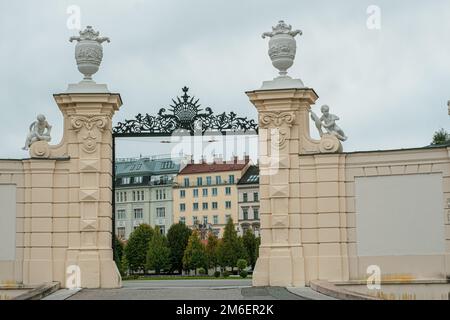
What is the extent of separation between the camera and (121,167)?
8875 centimetres

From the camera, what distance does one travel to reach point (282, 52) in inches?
862

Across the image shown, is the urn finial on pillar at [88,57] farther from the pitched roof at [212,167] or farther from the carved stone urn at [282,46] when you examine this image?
the pitched roof at [212,167]

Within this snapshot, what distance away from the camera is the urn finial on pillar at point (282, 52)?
21.8 meters

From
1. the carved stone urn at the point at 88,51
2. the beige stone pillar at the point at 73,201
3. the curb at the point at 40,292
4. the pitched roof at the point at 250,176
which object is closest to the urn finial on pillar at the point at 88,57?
the carved stone urn at the point at 88,51

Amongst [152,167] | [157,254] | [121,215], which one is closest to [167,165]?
[152,167]

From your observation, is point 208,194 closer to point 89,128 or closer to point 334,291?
point 89,128

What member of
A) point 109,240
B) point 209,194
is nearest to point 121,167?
point 209,194

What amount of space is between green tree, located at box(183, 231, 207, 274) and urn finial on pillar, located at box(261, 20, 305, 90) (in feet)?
154

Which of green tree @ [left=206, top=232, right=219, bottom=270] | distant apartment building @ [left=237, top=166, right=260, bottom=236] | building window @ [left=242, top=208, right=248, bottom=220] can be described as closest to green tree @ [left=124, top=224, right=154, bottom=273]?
green tree @ [left=206, top=232, right=219, bottom=270]

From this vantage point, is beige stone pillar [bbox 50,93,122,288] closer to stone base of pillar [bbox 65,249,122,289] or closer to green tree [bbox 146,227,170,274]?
stone base of pillar [bbox 65,249,122,289]

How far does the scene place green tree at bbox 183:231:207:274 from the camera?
2680 inches

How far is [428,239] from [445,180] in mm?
1481

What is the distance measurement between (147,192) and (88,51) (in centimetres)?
6323

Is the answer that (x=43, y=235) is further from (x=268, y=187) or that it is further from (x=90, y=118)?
(x=268, y=187)
